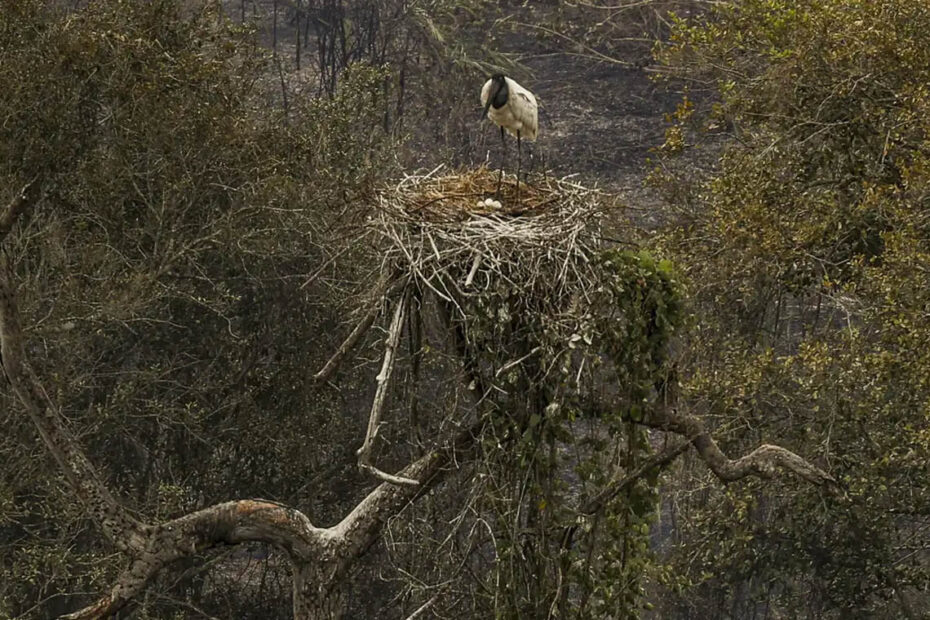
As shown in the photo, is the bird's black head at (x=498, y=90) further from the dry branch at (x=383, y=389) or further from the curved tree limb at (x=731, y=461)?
the curved tree limb at (x=731, y=461)

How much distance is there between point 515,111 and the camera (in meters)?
8.38

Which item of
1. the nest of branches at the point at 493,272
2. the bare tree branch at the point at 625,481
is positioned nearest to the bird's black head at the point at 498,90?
the nest of branches at the point at 493,272

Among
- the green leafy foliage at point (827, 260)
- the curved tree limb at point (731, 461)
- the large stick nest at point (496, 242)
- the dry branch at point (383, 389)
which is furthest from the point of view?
the green leafy foliage at point (827, 260)

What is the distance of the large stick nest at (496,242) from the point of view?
7.01 metres

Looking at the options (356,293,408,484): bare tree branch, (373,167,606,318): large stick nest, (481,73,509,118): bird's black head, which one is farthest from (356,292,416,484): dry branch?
(481,73,509,118): bird's black head

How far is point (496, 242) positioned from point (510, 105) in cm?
162

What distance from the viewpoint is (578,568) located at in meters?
8.06

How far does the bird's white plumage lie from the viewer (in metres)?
8.28

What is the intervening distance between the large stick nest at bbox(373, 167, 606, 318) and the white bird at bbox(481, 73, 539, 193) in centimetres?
84

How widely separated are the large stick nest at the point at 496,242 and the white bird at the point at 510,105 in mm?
837

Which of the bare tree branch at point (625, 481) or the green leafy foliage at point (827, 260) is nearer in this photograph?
the bare tree branch at point (625, 481)

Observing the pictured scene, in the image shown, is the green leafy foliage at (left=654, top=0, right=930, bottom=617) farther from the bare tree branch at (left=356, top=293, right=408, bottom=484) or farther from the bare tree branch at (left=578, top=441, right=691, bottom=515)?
the bare tree branch at (left=356, top=293, right=408, bottom=484)

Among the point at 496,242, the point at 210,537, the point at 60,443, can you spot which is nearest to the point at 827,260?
the point at 496,242

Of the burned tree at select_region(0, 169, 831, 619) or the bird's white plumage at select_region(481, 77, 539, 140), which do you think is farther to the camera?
the bird's white plumage at select_region(481, 77, 539, 140)
